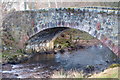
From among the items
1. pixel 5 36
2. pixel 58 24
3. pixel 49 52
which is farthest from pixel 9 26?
pixel 58 24

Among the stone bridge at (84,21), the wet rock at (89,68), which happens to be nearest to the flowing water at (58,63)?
the wet rock at (89,68)

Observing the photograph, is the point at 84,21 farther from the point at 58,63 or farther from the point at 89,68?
the point at 58,63

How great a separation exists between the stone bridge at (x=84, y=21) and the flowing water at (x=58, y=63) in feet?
9.62

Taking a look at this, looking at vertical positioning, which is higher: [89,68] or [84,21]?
[84,21]

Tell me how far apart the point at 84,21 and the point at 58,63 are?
5.04m

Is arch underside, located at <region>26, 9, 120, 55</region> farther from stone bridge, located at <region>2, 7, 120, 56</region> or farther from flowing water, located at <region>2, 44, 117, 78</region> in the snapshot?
flowing water, located at <region>2, 44, 117, 78</region>

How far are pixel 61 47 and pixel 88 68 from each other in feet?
30.3

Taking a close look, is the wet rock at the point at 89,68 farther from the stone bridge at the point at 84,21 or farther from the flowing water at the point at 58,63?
the stone bridge at the point at 84,21

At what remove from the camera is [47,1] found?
41375mm

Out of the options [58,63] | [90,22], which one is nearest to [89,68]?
[58,63]

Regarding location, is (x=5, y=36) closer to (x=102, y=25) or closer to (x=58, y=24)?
(x=58, y=24)

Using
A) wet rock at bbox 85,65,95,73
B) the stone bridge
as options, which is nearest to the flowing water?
wet rock at bbox 85,65,95,73

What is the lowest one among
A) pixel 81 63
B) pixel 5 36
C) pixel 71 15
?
pixel 81 63

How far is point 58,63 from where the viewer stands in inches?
901
